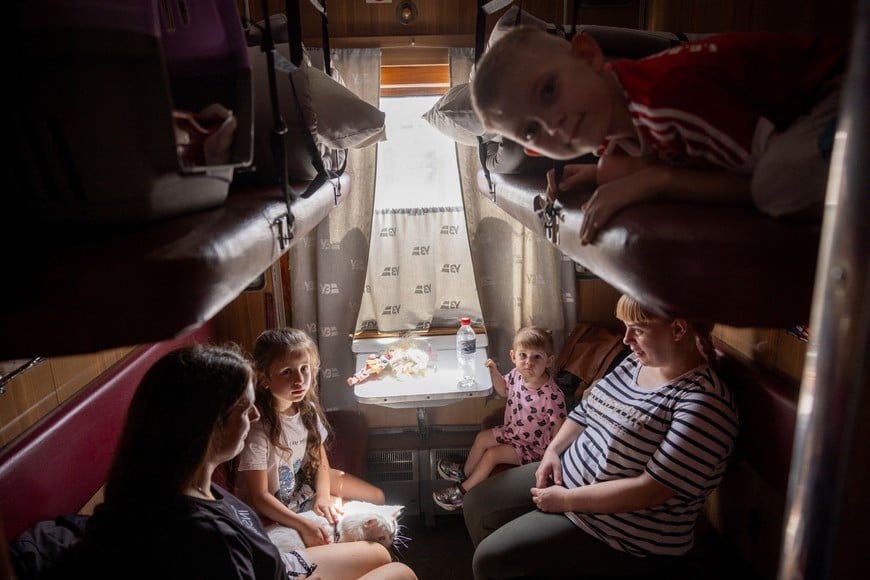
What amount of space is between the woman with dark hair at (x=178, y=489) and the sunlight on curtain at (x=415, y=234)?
150cm

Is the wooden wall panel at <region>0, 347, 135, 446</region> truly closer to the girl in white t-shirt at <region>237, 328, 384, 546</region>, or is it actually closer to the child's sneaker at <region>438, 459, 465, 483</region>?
the girl in white t-shirt at <region>237, 328, 384, 546</region>

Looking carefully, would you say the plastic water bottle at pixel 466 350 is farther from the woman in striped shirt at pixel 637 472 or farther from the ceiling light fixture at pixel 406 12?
the ceiling light fixture at pixel 406 12

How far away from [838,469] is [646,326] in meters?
1.23

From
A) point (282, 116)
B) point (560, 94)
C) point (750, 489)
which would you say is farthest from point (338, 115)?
point (750, 489)

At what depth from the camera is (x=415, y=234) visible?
9.47 ft

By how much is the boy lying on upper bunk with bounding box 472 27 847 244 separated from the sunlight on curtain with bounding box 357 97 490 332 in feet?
6.56

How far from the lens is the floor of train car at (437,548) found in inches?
97.8

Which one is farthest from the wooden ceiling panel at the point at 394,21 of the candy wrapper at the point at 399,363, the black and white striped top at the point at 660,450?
the black and white striped top at the point at 660,450

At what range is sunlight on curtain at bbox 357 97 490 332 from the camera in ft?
9.16

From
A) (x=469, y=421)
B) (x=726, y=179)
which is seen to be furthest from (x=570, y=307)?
(x=726, y=179)

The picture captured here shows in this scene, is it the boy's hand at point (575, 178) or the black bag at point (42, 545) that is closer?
the boy's hand at point (575, 178)

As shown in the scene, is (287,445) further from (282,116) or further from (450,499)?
(282,116)

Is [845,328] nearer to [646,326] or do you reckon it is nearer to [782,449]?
[646,326]

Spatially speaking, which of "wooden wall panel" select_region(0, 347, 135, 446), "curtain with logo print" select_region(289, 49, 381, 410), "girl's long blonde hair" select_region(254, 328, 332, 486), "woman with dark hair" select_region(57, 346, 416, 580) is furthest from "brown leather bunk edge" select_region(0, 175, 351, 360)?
"curtain with logo print" select_region(289, 49, 381, 410)
